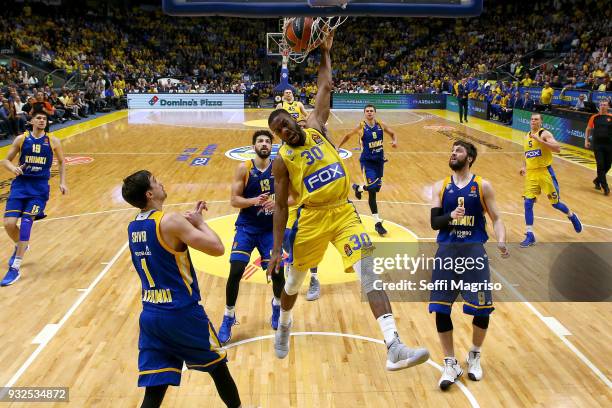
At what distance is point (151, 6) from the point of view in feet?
137

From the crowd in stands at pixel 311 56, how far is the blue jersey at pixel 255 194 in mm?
20217

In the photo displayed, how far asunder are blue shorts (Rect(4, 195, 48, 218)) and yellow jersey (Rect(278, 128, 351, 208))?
4.30 meters

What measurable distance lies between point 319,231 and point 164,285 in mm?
1262

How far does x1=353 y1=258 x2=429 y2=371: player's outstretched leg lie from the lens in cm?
343

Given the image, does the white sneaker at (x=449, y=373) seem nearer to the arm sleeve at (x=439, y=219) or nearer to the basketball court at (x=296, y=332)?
the basketball court at (x=296, y=332)

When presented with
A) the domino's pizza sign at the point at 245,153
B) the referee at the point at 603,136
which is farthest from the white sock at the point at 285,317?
the domino's pizza sign at the point at 245,153

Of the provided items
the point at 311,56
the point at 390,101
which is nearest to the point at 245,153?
the point at 390,101

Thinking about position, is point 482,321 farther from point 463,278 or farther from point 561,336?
point 561,336

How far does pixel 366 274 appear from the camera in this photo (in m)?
3.89

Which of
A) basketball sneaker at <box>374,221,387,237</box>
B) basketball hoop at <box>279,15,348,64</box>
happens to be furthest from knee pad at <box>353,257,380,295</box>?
basketball sneaker at <box>374,221,387,237</box>

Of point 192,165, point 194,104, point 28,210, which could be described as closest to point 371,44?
point 194,104

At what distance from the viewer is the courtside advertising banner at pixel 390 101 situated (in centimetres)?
3167

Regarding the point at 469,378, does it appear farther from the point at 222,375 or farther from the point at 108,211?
the point at 108,211

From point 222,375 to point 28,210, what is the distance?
14.8 ft
